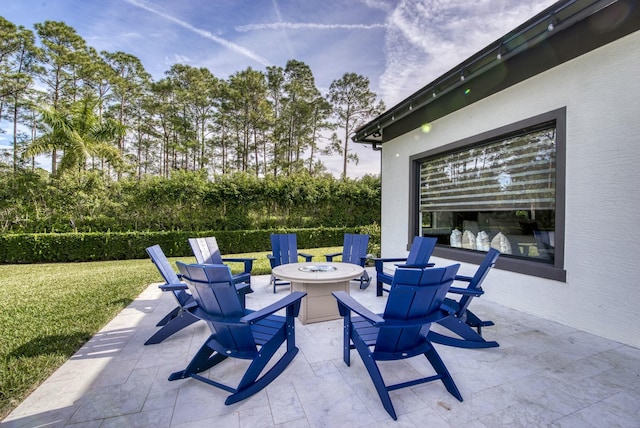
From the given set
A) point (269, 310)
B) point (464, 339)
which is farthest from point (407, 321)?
point (464, 339)

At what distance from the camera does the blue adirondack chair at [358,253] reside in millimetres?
5027

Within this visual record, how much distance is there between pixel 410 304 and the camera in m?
1.88

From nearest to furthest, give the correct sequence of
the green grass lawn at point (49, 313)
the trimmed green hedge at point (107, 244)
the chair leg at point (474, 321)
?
1. the green grass lawn at point (49, 313)
2. the chair leg at point (474, 321)
3. the trimmed green hedge at point (107, 244)

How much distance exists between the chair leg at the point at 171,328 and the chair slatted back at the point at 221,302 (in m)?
1.01

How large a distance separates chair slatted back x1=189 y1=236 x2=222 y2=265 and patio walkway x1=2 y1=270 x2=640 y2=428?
4.81 feet

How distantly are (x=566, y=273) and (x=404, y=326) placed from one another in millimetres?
2709

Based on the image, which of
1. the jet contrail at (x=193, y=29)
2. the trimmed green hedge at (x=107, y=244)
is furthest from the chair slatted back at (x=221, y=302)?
the jet contrail at (x=193, y=29)

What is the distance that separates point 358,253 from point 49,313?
4.50m

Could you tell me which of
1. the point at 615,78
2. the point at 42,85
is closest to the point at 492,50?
the point at 615,78

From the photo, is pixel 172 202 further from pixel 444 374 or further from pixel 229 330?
pixel 444 374

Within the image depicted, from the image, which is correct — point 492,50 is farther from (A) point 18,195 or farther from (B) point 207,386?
(A) point 18,195

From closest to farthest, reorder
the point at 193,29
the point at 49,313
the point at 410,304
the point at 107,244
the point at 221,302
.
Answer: the point at 410,304 → the point at 221,302 → the point at 49,313 → the point at 193,29 → the point at 107,244

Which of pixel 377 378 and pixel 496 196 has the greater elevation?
pixel 496 196

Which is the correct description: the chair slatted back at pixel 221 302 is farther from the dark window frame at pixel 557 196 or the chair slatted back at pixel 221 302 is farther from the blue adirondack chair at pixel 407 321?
the dark window frame at pixel 557 196
